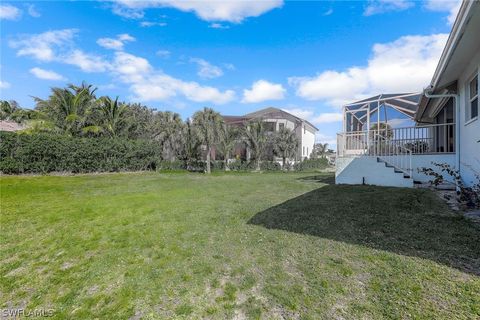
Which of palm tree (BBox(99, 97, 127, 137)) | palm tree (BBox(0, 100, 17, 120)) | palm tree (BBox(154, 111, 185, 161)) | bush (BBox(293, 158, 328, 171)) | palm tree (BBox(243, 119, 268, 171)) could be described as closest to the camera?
palm tree (BBox(99, 97, 127, 137))

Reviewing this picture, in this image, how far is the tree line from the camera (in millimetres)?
18328

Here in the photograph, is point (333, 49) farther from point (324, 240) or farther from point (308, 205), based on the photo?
point (324, 240)

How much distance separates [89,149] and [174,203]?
40.6ft

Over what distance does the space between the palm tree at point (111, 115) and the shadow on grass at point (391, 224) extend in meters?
19.1

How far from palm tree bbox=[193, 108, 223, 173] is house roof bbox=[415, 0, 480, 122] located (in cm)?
1396

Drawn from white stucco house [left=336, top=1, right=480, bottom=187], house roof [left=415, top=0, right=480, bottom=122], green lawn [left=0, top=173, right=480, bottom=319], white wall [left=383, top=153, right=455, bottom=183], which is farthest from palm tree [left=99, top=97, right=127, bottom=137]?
house roof [left=415, top=0, right=480, bottom=122]

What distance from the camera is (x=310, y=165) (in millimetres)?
23984

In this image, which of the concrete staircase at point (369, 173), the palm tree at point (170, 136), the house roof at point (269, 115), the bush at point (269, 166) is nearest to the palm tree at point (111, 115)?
the palm tree at point (170, 136)

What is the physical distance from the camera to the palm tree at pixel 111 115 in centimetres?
2067

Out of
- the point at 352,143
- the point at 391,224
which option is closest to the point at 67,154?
the point at 352,143

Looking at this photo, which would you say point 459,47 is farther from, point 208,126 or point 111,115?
point 111,115

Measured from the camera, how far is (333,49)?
1431 cm

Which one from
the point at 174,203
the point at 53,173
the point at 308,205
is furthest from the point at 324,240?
the point at 53,173

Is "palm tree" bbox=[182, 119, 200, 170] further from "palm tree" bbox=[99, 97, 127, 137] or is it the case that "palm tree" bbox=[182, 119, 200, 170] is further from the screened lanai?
the screened lanai
